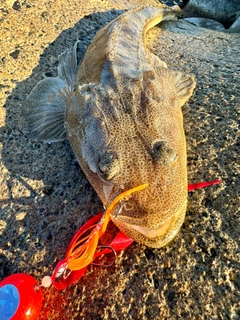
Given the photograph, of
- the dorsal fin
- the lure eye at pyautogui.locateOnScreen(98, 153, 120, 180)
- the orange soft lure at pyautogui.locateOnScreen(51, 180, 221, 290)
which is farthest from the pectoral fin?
the orange soft lure at pyautogui.locateOnScreen(51, 180, 221, 290)

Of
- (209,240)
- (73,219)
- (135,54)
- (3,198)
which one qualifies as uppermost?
(135,54)

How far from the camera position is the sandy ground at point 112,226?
2283mm

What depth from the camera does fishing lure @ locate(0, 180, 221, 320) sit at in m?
2.05

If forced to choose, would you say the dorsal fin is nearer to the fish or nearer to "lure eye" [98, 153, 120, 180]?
the fish

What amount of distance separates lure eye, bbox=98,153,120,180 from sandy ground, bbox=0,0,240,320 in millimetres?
502

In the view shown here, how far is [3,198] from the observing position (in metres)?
3.02

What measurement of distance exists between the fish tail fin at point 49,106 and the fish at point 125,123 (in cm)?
1

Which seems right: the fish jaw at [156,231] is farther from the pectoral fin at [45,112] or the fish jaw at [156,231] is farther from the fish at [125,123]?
the pectoral fin at [45,112]

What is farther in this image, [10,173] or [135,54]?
[135,54]

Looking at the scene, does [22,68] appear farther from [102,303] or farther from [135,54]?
[102,303]

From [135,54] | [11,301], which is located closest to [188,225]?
[11,301]

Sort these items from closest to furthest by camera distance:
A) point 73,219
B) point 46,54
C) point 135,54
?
point 73,219
point 135,54
point 46,54

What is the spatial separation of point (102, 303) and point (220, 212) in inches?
44.3

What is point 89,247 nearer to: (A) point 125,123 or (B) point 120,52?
(A) point 125,123
